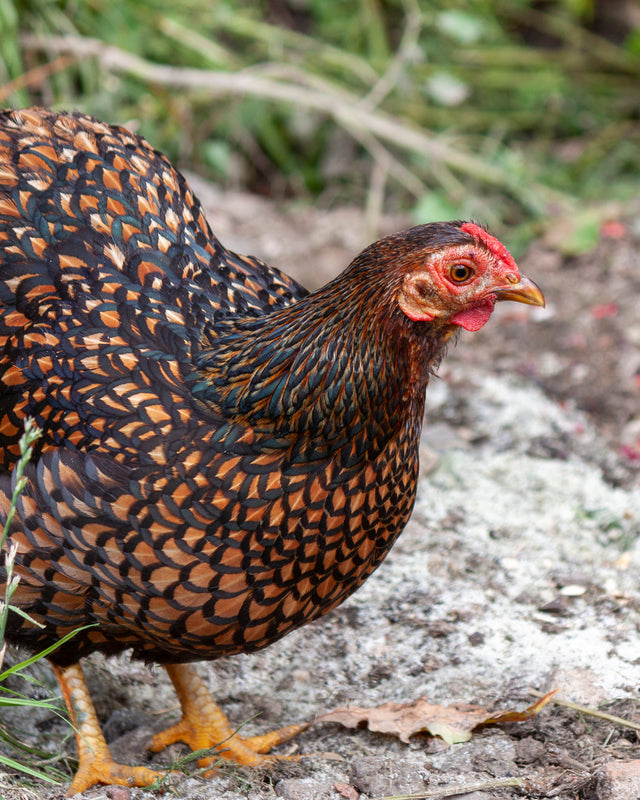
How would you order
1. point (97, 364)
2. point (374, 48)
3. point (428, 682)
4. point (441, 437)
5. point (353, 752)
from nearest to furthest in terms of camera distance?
point (97, 364)
point (353, 752)
point (428, 682)
point (441, 437)
point (374, 48)

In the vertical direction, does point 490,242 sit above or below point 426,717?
above

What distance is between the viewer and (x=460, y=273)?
94.2 inches

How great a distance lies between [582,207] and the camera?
5984 millimetres

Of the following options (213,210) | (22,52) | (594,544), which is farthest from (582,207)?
(22,52)

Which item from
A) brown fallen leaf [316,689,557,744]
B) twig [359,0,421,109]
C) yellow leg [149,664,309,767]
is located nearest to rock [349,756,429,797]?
brown fallen leaf [316,689,557,744]

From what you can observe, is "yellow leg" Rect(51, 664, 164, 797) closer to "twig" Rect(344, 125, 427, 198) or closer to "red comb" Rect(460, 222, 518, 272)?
"red comb" Rect(460, 222, 518, 272)

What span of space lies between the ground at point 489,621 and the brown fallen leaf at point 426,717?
0.13 feet

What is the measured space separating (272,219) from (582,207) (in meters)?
1.89

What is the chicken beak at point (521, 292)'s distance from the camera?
8.01 ft

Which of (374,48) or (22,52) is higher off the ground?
(374,48)

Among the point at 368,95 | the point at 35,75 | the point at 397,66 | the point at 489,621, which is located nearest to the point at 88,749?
the point at 489,621

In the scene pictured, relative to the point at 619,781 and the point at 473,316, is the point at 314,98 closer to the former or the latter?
the point at 473,316

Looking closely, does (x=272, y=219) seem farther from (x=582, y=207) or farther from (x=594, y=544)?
(x=594, y=544)

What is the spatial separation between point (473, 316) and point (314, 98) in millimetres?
3707
